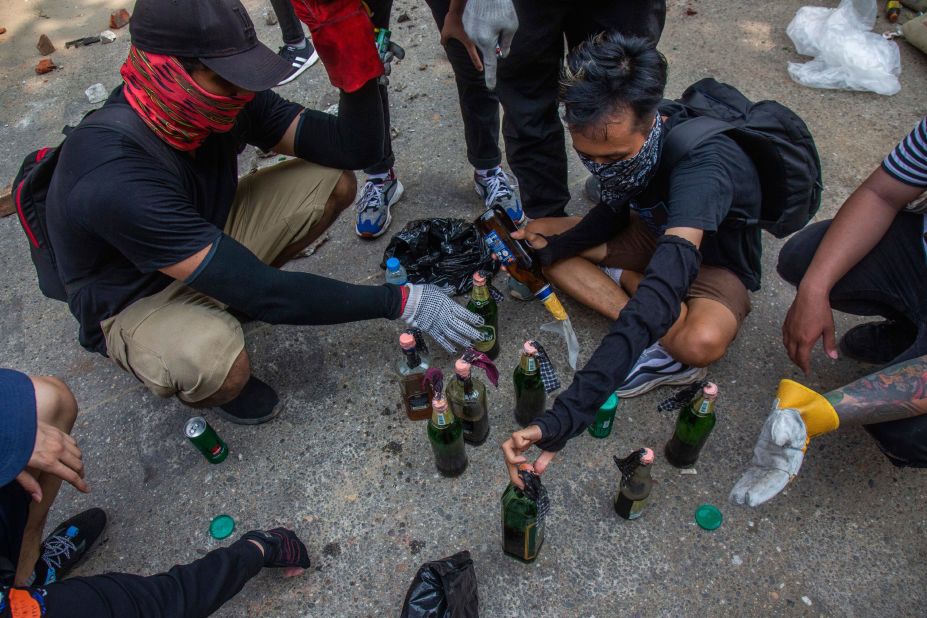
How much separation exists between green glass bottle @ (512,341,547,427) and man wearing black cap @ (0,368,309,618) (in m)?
1.07

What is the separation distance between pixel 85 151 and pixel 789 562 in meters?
3.04

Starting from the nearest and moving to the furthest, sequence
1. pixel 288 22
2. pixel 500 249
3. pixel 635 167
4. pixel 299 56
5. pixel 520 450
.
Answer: pixel 520 450
pixel 635 167
pixel 500 249
pixel 288 22
pixel 299 56

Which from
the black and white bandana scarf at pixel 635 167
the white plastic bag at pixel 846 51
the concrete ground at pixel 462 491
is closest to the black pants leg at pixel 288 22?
the concrete ground at pixel 462 491

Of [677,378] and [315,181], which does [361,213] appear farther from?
[677,378]

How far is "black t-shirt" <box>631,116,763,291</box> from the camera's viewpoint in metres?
2.11

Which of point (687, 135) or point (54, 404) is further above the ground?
point (687, 135)

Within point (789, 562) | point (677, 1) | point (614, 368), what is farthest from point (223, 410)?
point (677, 1)

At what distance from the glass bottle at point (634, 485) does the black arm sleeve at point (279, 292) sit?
118cm

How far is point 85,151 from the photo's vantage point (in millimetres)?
2139

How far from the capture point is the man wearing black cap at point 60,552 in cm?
170

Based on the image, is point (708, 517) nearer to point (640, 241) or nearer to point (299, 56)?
point (640, 241)

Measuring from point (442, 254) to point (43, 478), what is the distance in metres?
2.00

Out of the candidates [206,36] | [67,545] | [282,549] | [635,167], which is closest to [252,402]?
[282,549]

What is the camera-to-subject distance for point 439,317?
269 cm
